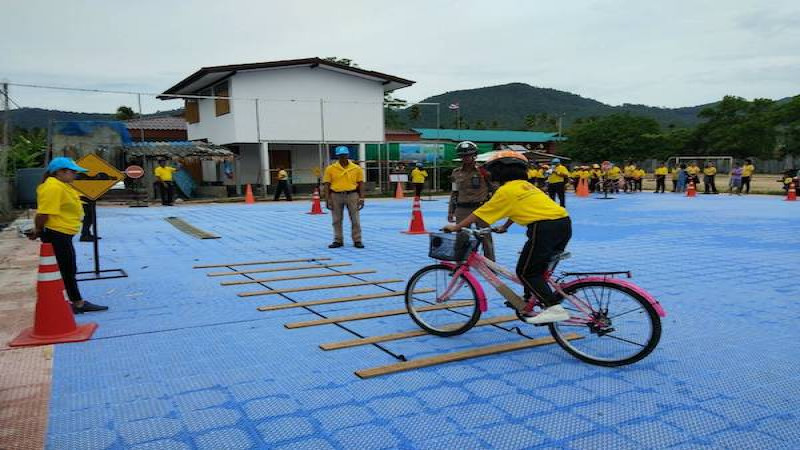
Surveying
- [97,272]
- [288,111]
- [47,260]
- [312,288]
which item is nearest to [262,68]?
[288,111]

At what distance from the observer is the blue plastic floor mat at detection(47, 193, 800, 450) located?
10.6 feet

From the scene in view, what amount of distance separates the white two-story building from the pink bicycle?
866 inches

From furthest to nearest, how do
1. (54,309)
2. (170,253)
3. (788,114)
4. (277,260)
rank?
(788,114), (170,253), (277,260), (54,309)

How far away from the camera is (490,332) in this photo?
5121 millimetres

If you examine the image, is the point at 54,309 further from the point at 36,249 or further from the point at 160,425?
the point at 36,249

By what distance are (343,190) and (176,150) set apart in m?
18.1

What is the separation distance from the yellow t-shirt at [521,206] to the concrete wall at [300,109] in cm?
2373

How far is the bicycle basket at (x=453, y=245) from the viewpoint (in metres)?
4.77

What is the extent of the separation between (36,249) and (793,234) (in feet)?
48.3

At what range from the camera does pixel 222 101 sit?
28.0 meters

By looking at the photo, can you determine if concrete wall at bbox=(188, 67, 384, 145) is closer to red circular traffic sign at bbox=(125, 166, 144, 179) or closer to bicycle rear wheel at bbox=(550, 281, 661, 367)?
red circular traffic sign at bbox=(125, 166, 144, 179)

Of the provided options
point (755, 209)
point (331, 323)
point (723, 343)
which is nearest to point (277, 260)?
point (331, 323)

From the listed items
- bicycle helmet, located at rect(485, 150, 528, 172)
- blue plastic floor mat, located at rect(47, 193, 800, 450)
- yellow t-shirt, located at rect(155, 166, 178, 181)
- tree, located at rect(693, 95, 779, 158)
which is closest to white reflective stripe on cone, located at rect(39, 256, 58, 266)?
blue plastic floor mat, located at rect(47, 193, 800, 450)

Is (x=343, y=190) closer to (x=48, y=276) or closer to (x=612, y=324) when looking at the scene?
(x=48, y=276)
